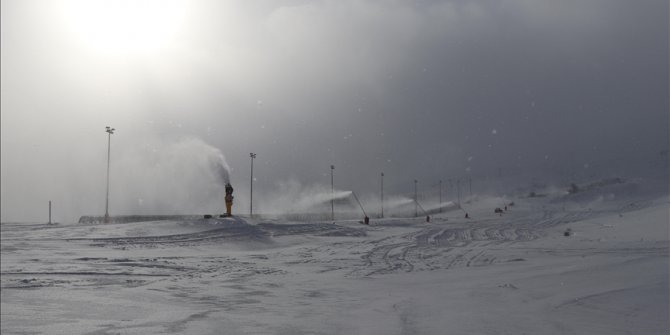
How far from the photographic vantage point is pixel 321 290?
39.3ft

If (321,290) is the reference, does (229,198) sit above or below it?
above

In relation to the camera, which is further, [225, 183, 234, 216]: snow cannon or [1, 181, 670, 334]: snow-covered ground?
[225, 183, 234, 216]: snow cannon

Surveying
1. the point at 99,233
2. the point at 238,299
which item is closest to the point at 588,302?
the point at 238,299

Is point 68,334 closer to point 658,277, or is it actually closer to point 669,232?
point 658,277

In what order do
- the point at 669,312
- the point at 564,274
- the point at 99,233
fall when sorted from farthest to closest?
the point at 99,233 → the point at 564,274 → the point at 669,312

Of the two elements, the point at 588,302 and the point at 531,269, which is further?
the point at 531,269

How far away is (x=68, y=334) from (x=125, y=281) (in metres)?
5.57

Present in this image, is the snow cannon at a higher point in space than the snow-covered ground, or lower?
higher

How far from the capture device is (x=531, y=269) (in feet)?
50.1

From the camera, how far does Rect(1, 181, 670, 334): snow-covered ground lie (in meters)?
8.00

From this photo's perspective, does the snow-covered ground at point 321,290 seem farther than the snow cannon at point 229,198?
No

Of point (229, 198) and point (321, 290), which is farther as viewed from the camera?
point (229, 198)

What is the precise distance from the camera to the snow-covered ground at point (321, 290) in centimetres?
800

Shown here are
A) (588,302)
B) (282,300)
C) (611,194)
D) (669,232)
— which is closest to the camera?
(588,302)
